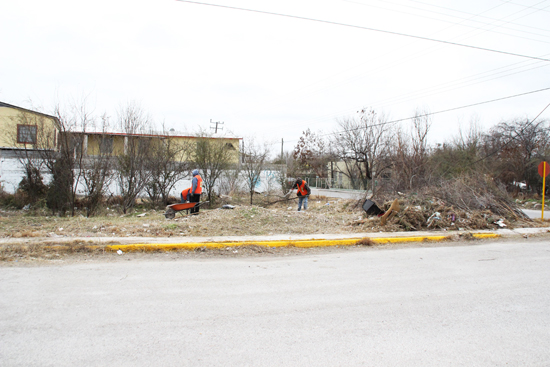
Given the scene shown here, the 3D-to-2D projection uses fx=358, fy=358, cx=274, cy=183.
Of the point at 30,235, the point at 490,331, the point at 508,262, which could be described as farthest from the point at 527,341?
the point at 30,235

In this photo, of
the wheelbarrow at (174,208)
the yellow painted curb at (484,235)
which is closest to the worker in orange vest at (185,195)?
the wheelbarrow at (174,208)

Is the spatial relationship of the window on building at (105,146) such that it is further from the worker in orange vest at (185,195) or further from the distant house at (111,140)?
the worker in orange vest at (185,195)

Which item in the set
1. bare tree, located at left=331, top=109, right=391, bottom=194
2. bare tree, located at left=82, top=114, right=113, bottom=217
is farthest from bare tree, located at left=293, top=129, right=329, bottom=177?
bare tree, located at left=82, top=114, right=113, bottom=217

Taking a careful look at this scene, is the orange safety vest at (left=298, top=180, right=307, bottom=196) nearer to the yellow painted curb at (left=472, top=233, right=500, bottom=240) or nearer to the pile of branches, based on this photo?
the pile of branches

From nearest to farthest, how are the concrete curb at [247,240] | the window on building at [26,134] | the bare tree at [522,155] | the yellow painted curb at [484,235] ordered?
the concrete curb at [247,240]
the yellow painted curb at [484,235]
the window on building at [26,134]
the bare tree at [522,155]

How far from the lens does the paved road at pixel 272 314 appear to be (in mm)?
3230

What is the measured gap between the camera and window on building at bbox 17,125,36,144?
1411 cm

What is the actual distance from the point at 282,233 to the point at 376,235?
253 centimetres

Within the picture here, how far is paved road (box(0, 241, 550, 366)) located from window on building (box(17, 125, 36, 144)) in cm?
1047

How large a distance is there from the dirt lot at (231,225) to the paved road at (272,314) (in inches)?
51.4

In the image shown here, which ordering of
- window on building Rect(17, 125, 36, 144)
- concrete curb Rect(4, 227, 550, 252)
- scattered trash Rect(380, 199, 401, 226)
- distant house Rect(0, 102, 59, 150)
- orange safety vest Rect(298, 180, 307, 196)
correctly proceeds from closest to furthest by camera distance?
concrete curb Rect(4, 227, 550, 252), scattered trash Rect(380, 199, 401, 226), distant house Rect(0, 102, 59, 150), window on building Rect(17, 125, 36, 144), orange safety vest Rect(298, 180, 307, 196)

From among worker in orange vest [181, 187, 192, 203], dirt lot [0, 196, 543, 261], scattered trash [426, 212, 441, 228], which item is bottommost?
dirt lot [0, 196, 543, 261]

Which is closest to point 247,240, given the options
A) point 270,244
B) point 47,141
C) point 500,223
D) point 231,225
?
point 270,244

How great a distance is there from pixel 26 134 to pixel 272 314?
14.6 m
